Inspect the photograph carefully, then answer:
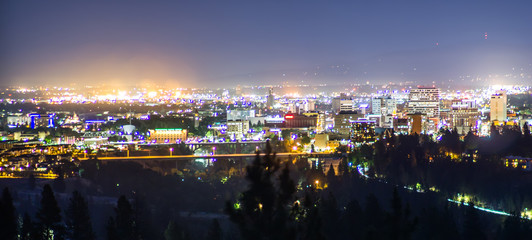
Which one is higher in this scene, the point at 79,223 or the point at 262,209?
the point at 262,209

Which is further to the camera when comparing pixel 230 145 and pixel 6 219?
pixel 230 145

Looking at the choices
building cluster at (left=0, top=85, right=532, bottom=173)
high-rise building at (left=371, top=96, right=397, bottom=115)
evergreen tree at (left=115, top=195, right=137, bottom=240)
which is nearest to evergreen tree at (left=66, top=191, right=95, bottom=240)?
evergreen tree at (left=115, top=195, right=137, bottom=240)

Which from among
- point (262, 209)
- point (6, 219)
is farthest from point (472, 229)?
point (6, 219)

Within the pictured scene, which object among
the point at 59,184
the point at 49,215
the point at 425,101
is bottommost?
the point at 59,184

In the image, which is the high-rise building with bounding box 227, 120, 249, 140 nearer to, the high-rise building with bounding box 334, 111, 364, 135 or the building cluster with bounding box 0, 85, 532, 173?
the building cluster with bounding box 0, 85, 532, 173

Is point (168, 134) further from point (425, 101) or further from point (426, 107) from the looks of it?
point (425, 101)

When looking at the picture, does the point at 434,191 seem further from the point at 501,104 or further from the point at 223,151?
the point at 501,104

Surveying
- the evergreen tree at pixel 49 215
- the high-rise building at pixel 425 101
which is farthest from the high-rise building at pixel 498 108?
the evergreen tree at pixel 49 215

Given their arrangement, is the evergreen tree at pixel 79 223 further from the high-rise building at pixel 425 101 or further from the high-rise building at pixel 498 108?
the high-rise building at pixel 425 101
